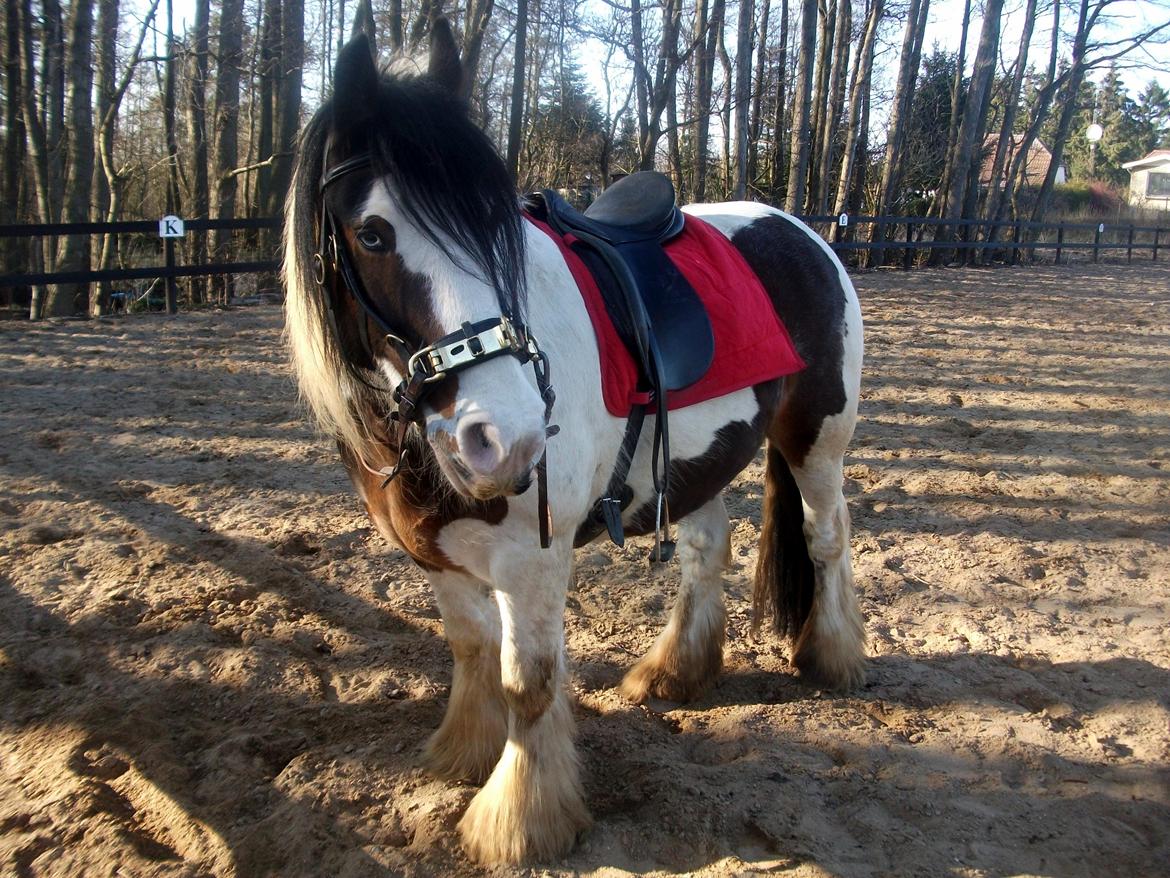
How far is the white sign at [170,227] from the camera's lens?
10855 mm

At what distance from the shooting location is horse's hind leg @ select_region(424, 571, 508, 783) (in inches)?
100

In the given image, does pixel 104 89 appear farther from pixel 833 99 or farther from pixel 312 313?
pixel 833 99

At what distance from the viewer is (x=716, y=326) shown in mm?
2613

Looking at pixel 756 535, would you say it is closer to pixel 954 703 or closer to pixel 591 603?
pixel 591 603

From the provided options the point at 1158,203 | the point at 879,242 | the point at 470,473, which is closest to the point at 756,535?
the point at 470,473

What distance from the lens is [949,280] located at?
1720cm

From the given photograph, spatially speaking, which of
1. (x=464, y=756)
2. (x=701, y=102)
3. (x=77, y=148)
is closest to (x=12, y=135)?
(x=77, y=148)

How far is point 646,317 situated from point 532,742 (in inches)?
51.0

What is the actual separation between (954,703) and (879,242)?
17.9 m

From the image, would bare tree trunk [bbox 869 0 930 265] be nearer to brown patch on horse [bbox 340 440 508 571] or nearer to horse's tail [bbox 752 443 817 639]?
horse's tail [bbox 752 443 817 639]

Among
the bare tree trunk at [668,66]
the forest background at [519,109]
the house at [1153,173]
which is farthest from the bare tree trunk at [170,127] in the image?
the house at [1153,173]

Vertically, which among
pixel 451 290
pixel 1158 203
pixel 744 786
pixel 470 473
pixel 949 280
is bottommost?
pixel 744 786

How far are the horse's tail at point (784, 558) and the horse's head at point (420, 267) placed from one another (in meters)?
1.98

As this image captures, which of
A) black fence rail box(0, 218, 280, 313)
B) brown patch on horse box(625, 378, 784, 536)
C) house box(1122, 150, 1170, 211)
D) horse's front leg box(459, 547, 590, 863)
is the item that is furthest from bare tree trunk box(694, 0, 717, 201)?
house box(1122, 150, 1170, 211)
